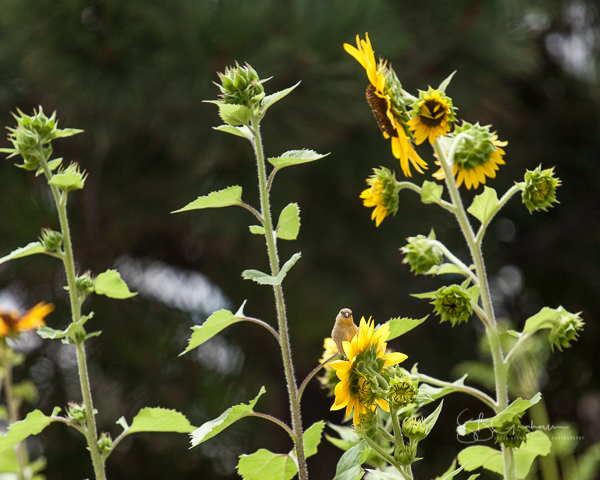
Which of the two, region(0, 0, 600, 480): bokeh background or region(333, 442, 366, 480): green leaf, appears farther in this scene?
region(0, 0, 600, 480): bokeh background

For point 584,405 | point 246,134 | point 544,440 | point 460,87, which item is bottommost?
point 544,440

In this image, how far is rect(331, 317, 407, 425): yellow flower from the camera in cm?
24

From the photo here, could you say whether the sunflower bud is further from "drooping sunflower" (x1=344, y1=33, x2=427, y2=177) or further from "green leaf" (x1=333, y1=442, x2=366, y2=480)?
"green leaf" (x1=333, y1=442, x2=366, y2=480)

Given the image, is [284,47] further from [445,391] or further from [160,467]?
[160,467]

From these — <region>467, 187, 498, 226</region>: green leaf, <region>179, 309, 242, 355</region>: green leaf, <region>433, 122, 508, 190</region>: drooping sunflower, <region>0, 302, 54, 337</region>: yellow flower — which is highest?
<region>0, 302, 54, 337</region>: yellow flower

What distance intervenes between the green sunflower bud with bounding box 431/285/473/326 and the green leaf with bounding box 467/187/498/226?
5cm

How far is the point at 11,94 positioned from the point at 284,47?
25.8 inches

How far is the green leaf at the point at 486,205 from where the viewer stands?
32cm

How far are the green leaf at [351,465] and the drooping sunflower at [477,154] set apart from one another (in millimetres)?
157

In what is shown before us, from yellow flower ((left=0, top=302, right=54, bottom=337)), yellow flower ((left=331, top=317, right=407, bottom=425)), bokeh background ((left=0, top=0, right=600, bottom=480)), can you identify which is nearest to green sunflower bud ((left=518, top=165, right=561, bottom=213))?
yellow flower ((left=331, top=317, right=407, bottom=425))

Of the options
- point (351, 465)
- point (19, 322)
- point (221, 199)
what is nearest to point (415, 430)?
point (351, 465)

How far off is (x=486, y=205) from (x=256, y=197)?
3.18 ft

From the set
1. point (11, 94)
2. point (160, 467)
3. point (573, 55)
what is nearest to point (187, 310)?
point (160, 467)

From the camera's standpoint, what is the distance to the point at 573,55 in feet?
5.34
